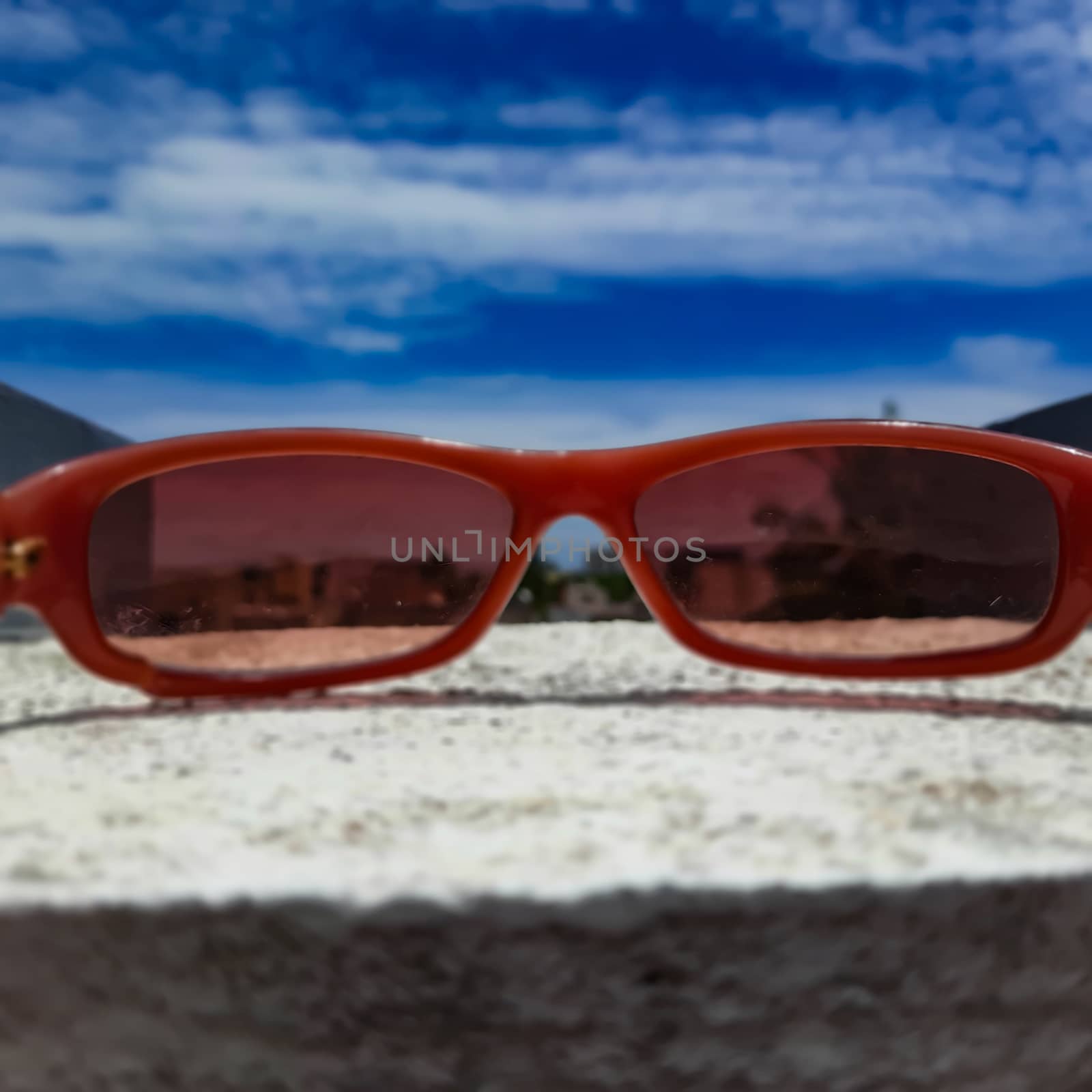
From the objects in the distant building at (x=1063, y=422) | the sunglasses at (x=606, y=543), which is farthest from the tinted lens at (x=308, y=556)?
the distant building at (x=1063, y=422)

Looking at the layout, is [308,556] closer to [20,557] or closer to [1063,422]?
[20,557]

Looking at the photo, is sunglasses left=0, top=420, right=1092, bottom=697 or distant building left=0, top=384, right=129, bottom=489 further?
distant building left=0, top=384, right=129, bottom=489

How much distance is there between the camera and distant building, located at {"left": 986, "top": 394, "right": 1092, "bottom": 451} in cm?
91

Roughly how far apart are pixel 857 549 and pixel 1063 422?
0.59 meters

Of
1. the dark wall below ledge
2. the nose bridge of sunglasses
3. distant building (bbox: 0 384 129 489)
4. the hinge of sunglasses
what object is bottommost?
the dark wall below ledge

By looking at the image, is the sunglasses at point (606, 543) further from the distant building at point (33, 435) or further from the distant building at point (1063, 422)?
the distant building at point (1063, 422)

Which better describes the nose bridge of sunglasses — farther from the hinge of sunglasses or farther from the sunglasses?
the hinge of sunglasses

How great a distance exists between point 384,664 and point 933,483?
297mm

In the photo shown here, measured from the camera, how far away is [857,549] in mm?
506

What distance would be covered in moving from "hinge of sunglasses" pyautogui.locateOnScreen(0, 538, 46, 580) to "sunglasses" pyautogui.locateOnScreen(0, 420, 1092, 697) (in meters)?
0.03

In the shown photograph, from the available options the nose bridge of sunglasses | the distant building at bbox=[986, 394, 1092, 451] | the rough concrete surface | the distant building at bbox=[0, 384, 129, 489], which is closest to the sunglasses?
the nose bridge of sunglasses

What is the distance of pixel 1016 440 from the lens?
0.46m

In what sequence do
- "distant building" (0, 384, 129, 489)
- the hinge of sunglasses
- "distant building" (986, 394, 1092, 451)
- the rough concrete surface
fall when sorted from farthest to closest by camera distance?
"distant building" (986, 394, 1092, 451)
"distant building" (0, 384, 129, 489)
the hinge of sunglasses
the rough concrete surface

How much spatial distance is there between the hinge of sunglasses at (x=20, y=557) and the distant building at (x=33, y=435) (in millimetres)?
382
